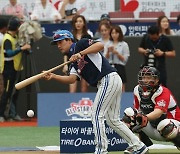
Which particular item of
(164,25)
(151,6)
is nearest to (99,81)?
(164,25)

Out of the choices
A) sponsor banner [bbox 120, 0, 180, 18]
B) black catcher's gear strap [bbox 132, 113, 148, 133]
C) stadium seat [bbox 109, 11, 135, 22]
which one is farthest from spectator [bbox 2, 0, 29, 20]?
black catcher's gear strap [bbox 132, 113, 148, 133]

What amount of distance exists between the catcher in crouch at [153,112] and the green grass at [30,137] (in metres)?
0.47

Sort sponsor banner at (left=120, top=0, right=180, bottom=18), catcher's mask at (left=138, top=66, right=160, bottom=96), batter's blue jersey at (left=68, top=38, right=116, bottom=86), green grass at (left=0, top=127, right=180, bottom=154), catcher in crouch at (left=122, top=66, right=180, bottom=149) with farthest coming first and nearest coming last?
sponsor banner at (left=120, top=0, right=180, bottom=18) < green grass at (left=0, top=127, right=180, bottom=154) < catcher's mask at (left=138, top=66, right=160, bottom=96) < catcher in crouch at (left=122, top=66, right=180, bottom=149) < batter's blue jersey at (left=68, top=38, right=116, bottom=86)

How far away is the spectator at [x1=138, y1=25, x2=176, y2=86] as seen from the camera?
15.5 meters

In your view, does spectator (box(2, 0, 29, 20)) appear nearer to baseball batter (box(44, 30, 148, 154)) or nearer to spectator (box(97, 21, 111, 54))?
spectator (box(97, 21, 111, 54))

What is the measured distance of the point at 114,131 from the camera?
10.9 metres

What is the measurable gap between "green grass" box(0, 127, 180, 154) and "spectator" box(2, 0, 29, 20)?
12.4 feet

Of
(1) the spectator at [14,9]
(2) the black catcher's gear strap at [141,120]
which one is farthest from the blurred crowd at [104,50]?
(2) the black catcher's gear strap at [141,120]

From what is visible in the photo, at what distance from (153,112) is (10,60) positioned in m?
6.23

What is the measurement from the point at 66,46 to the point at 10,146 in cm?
227

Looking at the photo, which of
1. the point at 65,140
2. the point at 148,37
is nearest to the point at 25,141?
the point at 65,140

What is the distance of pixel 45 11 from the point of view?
17562mm

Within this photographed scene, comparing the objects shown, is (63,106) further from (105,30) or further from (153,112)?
(153,112)

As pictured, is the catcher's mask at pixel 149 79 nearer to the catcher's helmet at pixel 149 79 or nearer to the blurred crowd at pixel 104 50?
the catcher's helmet at pixel 149 79
